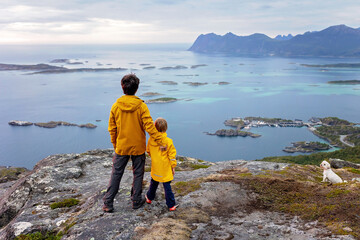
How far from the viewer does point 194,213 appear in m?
6.80

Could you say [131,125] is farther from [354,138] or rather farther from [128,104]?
[354,138]

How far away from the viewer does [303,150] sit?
85.7 m

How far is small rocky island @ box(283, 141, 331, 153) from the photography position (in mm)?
86188

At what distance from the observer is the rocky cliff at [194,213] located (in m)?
5.86

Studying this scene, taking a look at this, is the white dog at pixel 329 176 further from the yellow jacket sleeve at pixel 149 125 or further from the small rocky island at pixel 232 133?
the small rocky island at pixel 232 133

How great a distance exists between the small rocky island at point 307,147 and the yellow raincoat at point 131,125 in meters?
88.4

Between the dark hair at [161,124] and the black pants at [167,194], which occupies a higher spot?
the dark hair at [161,124]

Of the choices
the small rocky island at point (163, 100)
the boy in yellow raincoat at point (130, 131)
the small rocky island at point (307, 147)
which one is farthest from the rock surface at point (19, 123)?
the boy in yellow raincoat at point (130, 131)

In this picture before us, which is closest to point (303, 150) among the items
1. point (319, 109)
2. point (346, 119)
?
point (346, 119)

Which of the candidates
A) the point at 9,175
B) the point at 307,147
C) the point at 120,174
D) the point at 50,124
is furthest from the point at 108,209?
the point at 50,124

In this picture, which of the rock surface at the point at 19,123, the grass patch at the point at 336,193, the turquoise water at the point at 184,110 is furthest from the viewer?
the rock surface at the point at 19,123

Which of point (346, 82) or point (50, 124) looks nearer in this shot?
point (50, 124)

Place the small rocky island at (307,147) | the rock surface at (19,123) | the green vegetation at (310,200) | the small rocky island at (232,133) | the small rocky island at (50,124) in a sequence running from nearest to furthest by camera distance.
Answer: the green vegetation at (310,200), the small rocky island at (307,147), the small rocky island at (232,133), the small rocky island at (50,124), the rock surface at (19,123)

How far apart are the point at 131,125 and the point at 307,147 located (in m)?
93.5
